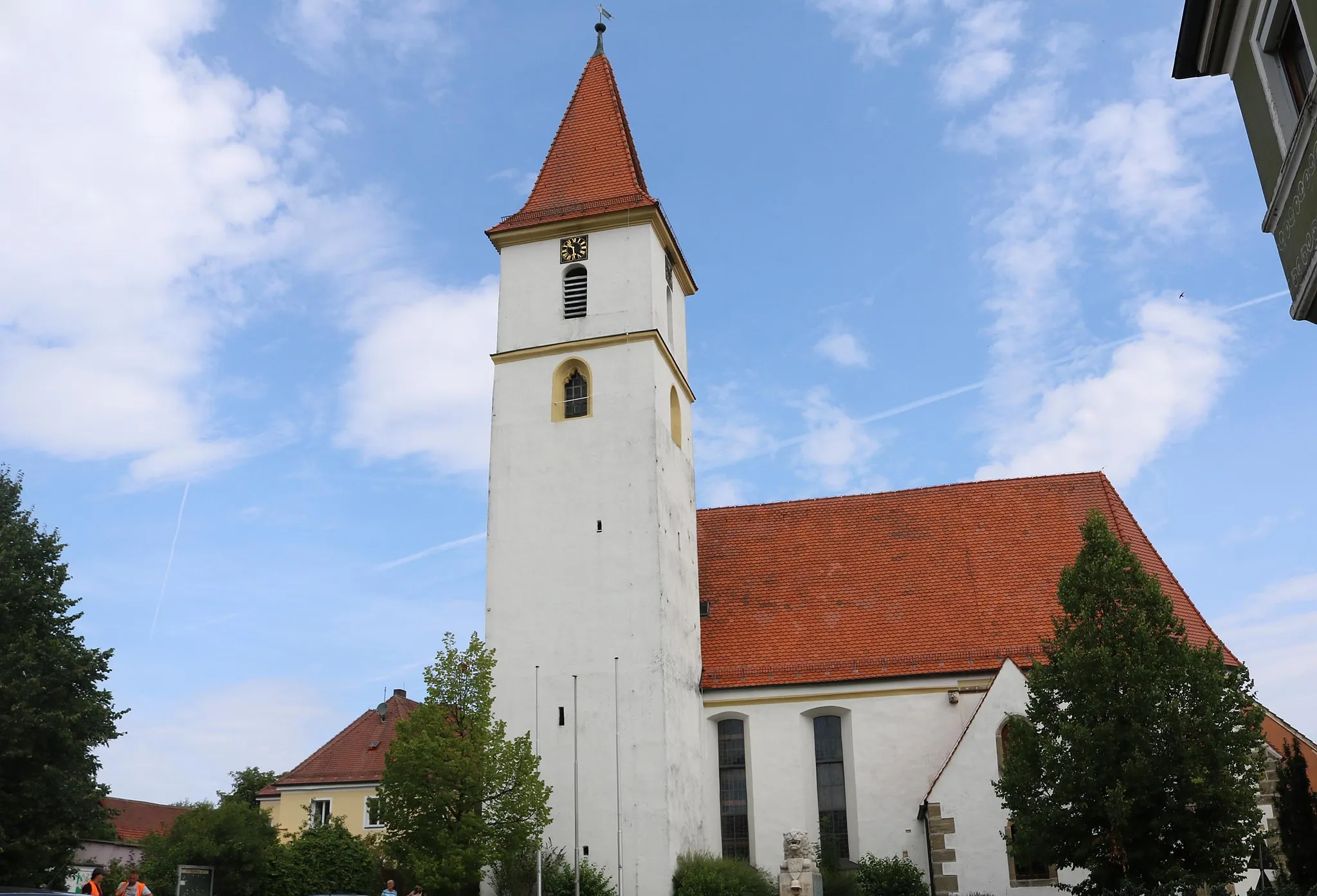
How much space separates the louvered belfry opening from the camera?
26.5m

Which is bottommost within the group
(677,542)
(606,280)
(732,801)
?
(732,801)

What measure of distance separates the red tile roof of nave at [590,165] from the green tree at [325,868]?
48.4 feet

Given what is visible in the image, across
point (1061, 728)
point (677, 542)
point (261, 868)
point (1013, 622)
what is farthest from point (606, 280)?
point (261, 868)

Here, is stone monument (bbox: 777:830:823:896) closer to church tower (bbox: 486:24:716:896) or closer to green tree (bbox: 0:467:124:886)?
church tower (bbox: 486:24:716:896)

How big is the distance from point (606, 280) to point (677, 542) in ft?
20.1

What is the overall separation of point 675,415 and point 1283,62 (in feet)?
60.7

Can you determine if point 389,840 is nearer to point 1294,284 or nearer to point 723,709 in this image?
point 723,709

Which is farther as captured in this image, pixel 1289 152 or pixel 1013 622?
pixel 1013 622

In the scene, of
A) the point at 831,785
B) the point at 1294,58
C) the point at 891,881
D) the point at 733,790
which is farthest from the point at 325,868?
the point at 1294,58

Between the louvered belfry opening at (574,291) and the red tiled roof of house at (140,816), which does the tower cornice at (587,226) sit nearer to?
the louvered belfry opening at (574,291)

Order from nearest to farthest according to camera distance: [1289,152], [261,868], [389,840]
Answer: [1289,152] → [389,840] → [261,868]

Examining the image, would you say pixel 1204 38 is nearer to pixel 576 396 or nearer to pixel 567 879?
pixel 576 396

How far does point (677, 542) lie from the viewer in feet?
83.6

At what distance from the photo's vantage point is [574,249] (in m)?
27.0
